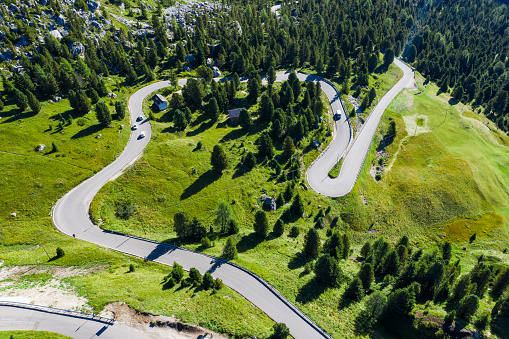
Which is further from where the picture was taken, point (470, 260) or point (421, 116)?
point (421, 116)

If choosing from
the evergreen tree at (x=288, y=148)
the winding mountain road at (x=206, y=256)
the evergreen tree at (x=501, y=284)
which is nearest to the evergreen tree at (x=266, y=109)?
the evergreen tree at (x=288, y=148)

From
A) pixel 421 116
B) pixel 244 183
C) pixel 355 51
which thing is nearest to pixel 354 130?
pixel 421 116

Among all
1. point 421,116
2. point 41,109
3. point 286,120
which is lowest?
point 421,116

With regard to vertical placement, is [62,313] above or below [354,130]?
above

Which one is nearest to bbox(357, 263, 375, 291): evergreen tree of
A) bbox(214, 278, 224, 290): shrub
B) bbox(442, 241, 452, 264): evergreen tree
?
bbox(214, 278, 224, 290): shrub

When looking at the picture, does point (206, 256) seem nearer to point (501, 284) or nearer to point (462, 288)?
point (462, 288)

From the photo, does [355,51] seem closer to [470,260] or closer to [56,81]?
[470,260]
